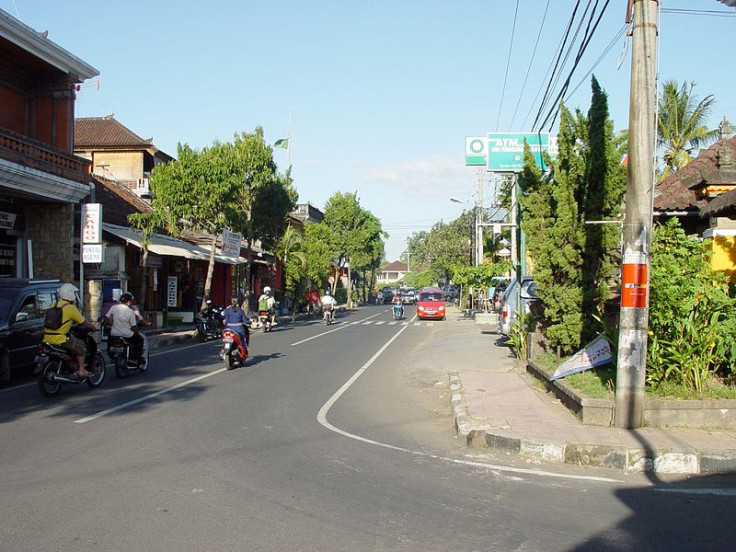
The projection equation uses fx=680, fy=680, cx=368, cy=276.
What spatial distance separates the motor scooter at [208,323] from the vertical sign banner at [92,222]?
4840 mm

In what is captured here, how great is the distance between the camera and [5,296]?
518 inches

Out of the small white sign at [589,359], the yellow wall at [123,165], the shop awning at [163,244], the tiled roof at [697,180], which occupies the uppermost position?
the yellow wall at [123,165]

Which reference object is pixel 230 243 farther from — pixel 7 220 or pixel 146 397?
pixel 146 397

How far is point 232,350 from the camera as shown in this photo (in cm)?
1513

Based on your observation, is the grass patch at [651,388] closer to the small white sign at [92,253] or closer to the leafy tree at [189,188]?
the small white sign at [92,253]

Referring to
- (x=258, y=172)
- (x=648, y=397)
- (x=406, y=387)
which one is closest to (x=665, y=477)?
(x=648, y=397)

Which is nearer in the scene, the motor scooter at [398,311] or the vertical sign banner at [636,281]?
the vertical sign banner at [636,281]

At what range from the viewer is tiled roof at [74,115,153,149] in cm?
3528

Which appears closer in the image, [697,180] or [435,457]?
[435,457]

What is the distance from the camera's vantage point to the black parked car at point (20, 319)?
40.6 feet

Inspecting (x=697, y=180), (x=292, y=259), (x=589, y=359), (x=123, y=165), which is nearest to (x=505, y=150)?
(x=697, y=180)

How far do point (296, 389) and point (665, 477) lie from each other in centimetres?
707

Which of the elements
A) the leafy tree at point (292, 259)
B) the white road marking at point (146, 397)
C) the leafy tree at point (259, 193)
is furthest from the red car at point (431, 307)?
the white road marking at point (146, 397)

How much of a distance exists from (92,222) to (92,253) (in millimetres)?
1352
